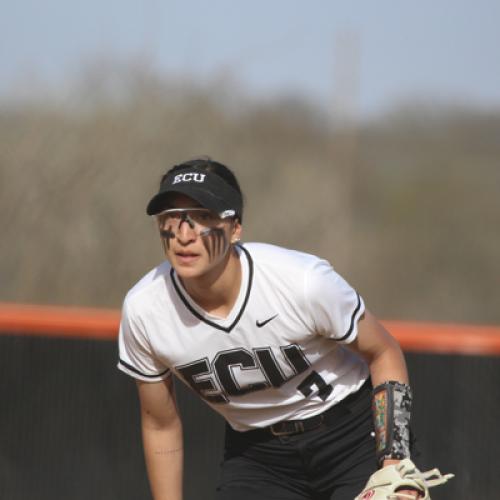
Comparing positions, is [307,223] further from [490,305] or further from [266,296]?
[266,296]

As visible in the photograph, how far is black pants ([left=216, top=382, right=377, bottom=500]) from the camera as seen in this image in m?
3.47

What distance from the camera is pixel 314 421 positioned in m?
3.46

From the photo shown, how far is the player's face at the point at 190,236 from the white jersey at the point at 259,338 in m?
0.20

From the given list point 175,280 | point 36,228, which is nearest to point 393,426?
point 175,280

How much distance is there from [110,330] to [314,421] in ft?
7.05

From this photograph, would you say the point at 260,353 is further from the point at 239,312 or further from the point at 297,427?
the point at 297,427

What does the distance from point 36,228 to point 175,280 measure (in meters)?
7.40

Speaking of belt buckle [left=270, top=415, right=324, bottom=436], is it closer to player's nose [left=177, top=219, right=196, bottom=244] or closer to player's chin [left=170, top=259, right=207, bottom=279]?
player's chin [left=170, top=259, right=207, bottom=279]

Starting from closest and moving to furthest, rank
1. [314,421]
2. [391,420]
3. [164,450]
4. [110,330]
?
[391,420] < [314,421] < [164,450] < [110,330]

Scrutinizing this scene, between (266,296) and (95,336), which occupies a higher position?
(266,296)

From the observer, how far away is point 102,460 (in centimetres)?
529

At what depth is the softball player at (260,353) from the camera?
10.6 feet

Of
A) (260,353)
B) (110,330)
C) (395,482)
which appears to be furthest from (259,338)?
(110,330)

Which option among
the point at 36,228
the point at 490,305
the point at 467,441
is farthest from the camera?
the point at 490,305
